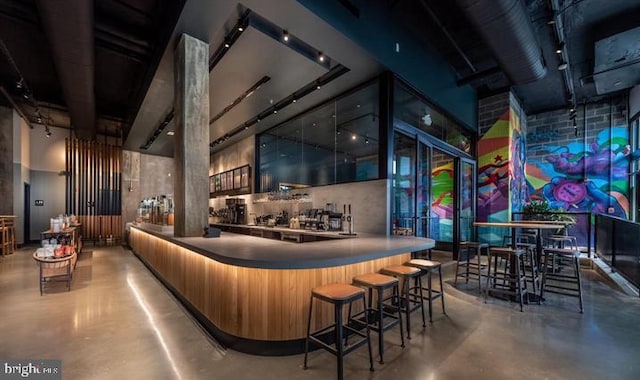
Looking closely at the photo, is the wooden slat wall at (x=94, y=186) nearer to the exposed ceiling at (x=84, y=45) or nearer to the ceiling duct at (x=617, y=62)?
the exposed ceiling at (x=84, y=45)

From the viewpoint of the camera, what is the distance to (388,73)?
15.2ft

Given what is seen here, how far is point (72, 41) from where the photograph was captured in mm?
3799

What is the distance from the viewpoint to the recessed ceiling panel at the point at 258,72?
4.02 m

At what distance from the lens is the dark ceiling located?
3.52 m

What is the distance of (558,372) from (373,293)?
1742mm

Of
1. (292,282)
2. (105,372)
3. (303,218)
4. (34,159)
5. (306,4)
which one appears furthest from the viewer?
(34,159)

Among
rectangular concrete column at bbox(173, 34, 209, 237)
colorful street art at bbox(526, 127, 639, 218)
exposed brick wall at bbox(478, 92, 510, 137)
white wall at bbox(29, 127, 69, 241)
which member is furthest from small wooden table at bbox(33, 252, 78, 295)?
colorful street art at bbox(526, 127, 639, 218)

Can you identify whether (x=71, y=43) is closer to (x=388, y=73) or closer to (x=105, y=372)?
(x=105, y=372)

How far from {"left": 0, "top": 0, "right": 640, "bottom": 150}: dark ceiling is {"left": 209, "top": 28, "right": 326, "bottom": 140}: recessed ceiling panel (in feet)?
0.07

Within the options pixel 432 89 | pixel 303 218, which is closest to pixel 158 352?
pixel 303 218

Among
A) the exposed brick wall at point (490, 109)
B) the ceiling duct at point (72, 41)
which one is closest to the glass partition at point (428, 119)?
the exposed brick wall at point (490, 109)

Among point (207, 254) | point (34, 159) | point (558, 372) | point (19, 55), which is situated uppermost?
point (19, 55)

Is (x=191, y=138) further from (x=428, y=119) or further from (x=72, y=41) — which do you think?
(x=428, y=119)

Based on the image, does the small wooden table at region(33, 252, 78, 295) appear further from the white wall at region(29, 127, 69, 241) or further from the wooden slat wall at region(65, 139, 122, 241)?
the white wall at region(29, 127, 69, 241)
